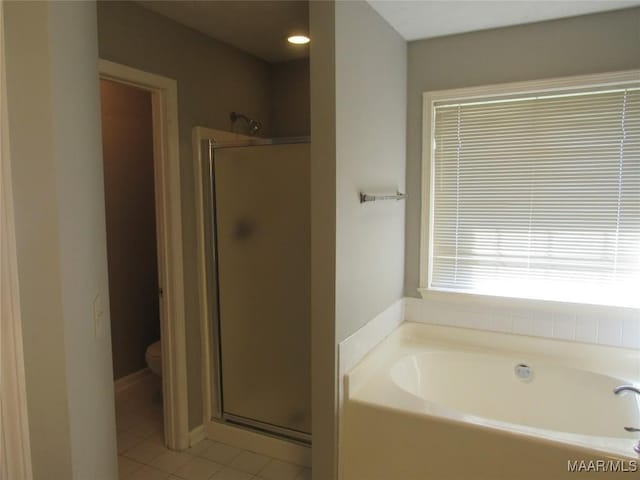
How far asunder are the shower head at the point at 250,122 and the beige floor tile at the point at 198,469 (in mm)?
2034

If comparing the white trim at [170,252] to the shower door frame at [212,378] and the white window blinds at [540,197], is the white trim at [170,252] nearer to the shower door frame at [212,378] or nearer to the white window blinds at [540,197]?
the shower door frame at [212,378]

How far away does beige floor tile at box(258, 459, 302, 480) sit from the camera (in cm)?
245

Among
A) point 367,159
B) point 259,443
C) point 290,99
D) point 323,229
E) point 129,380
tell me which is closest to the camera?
point 323,229

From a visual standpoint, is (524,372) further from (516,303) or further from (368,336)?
(368,336)

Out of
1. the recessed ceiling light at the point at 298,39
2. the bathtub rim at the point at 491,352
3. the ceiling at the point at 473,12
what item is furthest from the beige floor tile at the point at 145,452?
the ceiling at the point at 473,12

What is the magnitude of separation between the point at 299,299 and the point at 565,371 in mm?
1443

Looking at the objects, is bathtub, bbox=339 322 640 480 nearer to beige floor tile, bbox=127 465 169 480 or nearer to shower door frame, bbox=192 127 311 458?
shower door frame, bbox=192 127 311 458

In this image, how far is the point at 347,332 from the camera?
2123 mm

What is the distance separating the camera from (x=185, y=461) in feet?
8.48

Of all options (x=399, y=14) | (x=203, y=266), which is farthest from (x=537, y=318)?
(x=203, y=266)

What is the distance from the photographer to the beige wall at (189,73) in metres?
2.24

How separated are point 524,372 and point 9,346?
7.61ft

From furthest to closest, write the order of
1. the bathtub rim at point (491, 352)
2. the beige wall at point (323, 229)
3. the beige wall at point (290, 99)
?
the beige wall at point (290, 99) → the beige wall at point (323, 229) → the bathtub rim at point (491, 352)

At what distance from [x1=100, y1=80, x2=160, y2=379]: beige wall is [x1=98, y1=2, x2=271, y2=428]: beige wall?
0.87 m
